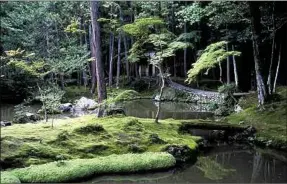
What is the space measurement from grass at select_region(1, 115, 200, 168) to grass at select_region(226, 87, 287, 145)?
126 inches

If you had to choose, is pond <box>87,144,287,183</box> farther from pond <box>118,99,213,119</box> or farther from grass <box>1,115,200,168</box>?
pond <box>118,99,213,119</box>

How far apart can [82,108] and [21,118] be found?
8426 millimetres

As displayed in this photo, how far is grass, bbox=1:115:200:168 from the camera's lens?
1064cm

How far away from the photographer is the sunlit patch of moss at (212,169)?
11398mm

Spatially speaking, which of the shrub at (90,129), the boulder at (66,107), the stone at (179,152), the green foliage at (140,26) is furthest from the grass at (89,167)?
the boulder at (66,107)

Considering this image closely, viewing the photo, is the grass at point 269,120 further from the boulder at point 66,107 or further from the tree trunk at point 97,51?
the boulder at point 66,107

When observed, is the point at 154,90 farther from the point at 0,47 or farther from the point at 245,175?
the point at 245,175

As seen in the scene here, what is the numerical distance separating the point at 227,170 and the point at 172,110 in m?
13.9

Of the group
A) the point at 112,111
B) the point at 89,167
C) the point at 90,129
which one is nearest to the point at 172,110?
the point at 112,111

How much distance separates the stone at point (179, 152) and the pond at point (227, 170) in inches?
14.8

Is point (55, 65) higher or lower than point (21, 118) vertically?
higher

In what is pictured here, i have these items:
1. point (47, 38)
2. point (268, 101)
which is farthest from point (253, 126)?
point (47, 38)

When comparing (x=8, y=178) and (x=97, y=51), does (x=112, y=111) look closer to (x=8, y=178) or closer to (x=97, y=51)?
(x=97, y=51)

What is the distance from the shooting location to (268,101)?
19266 mm
